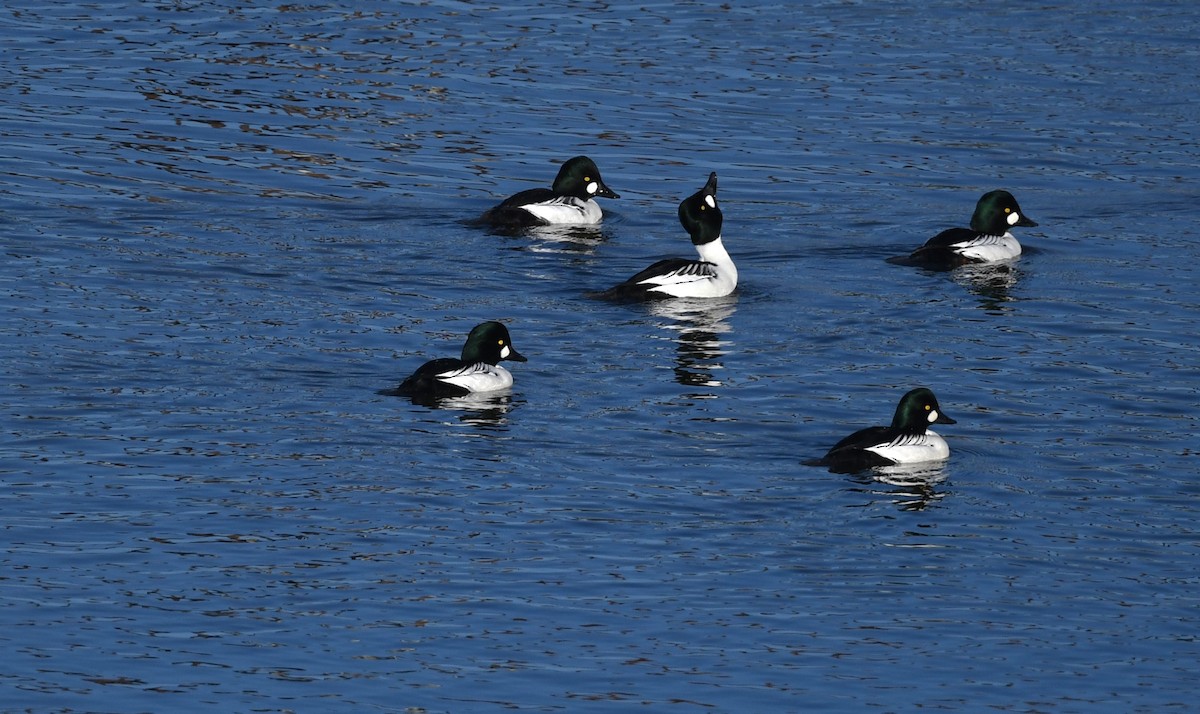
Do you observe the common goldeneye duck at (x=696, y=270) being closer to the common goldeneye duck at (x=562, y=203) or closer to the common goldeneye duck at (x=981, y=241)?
the common goldeneye duck at (x=981, y=241)

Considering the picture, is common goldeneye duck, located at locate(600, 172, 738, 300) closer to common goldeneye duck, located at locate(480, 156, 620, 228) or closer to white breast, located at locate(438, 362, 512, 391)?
common goldeneye duck, located at locate(480, 156, 620, 228)

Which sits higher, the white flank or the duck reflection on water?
the white flank

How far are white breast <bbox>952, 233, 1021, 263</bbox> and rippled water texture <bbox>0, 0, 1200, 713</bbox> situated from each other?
0.27m

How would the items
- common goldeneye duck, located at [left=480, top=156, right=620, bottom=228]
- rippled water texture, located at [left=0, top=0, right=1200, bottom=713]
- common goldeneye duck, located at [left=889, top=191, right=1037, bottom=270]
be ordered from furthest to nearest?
common goldeneye duck, located at [left=480, top=156, right=620, bottom=228]
common goldeneye duck, located at [left=889, top=191, right=1037, bottom=270]
rippled water texture, located at [left=0, top=0, right=1200, bottom=713]

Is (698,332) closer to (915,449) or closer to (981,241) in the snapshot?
(981,241)

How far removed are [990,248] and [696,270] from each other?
3.54 metres

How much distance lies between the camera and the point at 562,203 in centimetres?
2270

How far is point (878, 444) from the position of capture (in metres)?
14.5

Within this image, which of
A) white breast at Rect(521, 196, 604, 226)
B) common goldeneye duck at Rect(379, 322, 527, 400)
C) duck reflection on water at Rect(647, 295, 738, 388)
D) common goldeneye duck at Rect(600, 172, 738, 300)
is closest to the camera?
common goldeneye duck at Rect(379, 322, 527, 400)

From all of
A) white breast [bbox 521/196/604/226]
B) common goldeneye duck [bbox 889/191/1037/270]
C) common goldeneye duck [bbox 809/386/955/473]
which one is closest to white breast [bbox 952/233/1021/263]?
common goldeneye duck [bbox 889/191/1037/270]

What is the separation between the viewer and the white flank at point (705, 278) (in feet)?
64.7

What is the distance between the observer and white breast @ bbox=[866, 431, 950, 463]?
→ 47.5 feet

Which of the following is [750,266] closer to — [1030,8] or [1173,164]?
[1173,164]

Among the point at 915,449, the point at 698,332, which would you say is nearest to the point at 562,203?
the point at 698,332
